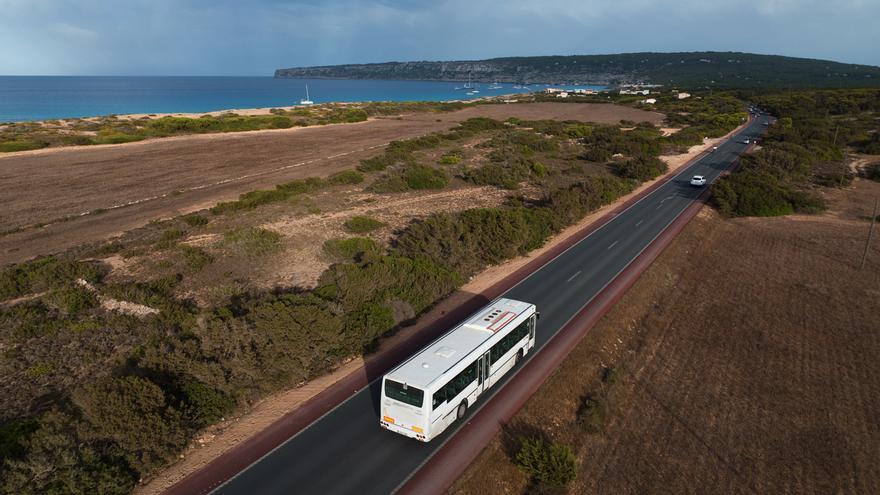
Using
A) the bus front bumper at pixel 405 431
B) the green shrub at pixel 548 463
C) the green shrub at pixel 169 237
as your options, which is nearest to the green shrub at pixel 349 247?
the green shrub at pixel 169 237

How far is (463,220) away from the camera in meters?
36.0

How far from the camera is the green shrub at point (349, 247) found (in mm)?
31978

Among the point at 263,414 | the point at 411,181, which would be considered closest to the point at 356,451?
the point at 263,414

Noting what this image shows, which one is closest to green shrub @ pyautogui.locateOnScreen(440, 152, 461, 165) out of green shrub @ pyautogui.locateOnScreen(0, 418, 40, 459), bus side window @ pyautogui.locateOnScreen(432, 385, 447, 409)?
bus side window @ pyautogui.locateOnScreen(432, 385, 447, 409)

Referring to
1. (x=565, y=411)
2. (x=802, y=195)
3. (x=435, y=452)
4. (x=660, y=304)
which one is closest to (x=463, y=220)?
(x=660, y=304)

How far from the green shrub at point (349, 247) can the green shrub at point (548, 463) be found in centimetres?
1990

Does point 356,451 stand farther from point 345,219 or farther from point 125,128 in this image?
point 125,128

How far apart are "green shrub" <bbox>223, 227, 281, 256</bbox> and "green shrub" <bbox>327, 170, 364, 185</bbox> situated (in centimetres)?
1885

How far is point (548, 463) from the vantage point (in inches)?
556

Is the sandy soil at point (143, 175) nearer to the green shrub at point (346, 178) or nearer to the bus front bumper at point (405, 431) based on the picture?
the green shrub at point (346, 178)

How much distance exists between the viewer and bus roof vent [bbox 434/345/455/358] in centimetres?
1627

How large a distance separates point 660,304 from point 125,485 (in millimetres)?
28063

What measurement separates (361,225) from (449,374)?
24541 mm

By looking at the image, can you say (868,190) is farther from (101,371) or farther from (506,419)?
(101,371)
